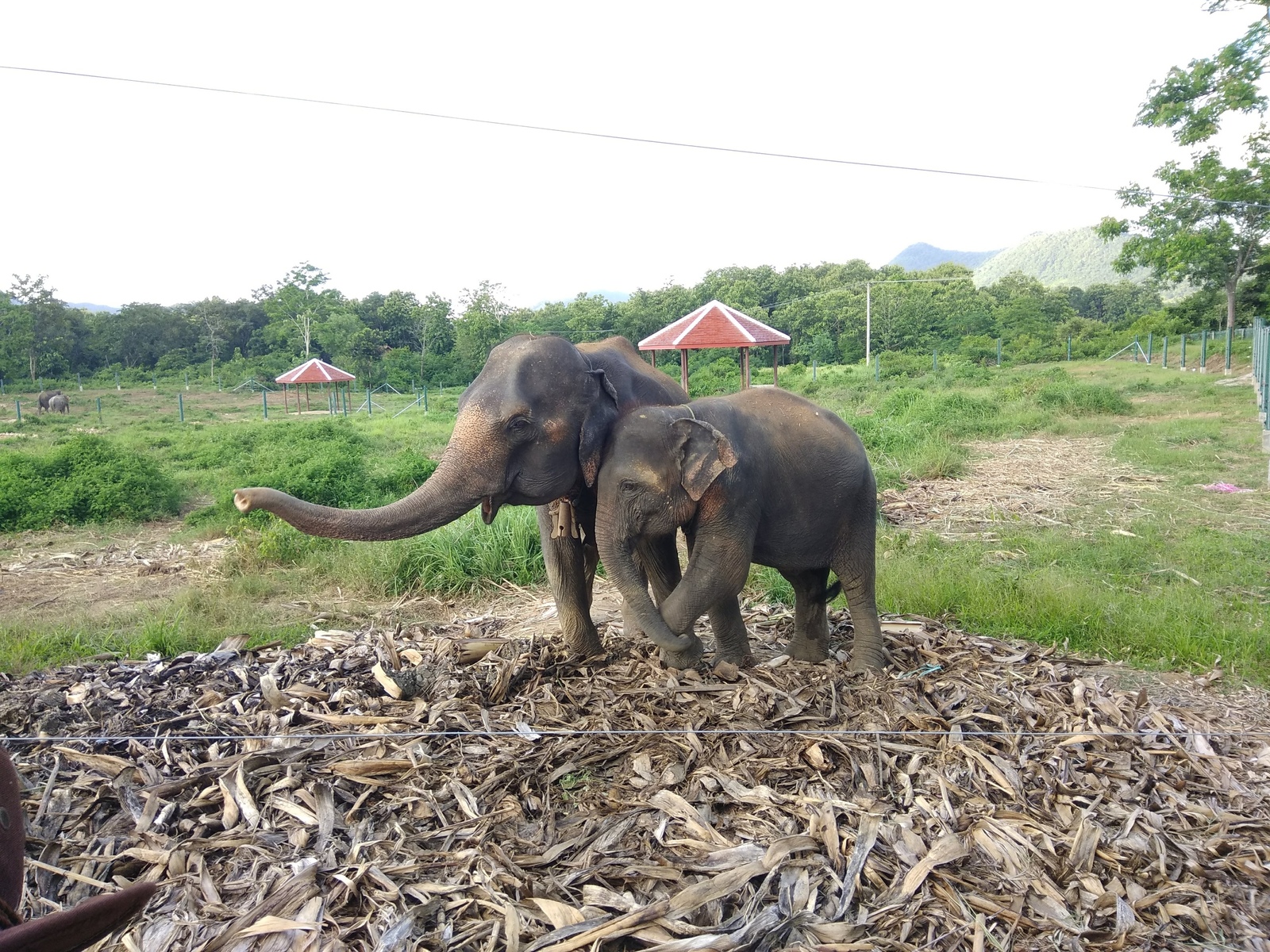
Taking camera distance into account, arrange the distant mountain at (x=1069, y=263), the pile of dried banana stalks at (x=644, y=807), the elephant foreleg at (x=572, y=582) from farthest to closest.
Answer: the distant mountain at (x=1069, y=263), the elephant foreleg at (x=572, y=582), the pile of dried banana stalks at (x=644, y=807)

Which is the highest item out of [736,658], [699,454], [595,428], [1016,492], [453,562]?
[595,428]

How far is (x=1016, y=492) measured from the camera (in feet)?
38.3

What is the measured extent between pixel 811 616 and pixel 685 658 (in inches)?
37.8

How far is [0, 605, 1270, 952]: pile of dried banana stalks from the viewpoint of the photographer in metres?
3.00

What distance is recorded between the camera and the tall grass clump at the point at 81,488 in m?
11.5

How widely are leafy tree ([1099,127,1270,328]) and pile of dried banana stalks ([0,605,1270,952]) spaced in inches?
919

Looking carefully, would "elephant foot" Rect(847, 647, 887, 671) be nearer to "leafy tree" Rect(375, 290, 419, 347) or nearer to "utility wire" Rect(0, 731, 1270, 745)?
"utility wire" Rect(0, 731, 1270, 745)

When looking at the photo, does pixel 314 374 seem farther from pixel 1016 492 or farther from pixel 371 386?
pixel 1016 492

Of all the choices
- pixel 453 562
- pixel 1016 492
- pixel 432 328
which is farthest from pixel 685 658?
pixel 432 328

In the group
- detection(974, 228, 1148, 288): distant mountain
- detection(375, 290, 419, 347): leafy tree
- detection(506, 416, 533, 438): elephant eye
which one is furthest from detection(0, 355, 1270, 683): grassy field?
detection(974, 228, 1148, 288): distant mountain

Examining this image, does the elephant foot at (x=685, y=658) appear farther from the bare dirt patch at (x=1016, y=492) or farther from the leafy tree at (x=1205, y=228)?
the leafy tree at (x=1205, y=228)

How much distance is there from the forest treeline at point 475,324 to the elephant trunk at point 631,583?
12215 mm

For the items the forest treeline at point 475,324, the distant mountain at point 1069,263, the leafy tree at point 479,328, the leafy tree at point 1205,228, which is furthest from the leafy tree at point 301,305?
the distant mountain at point 1069,263

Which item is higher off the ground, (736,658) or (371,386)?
(371,386)
